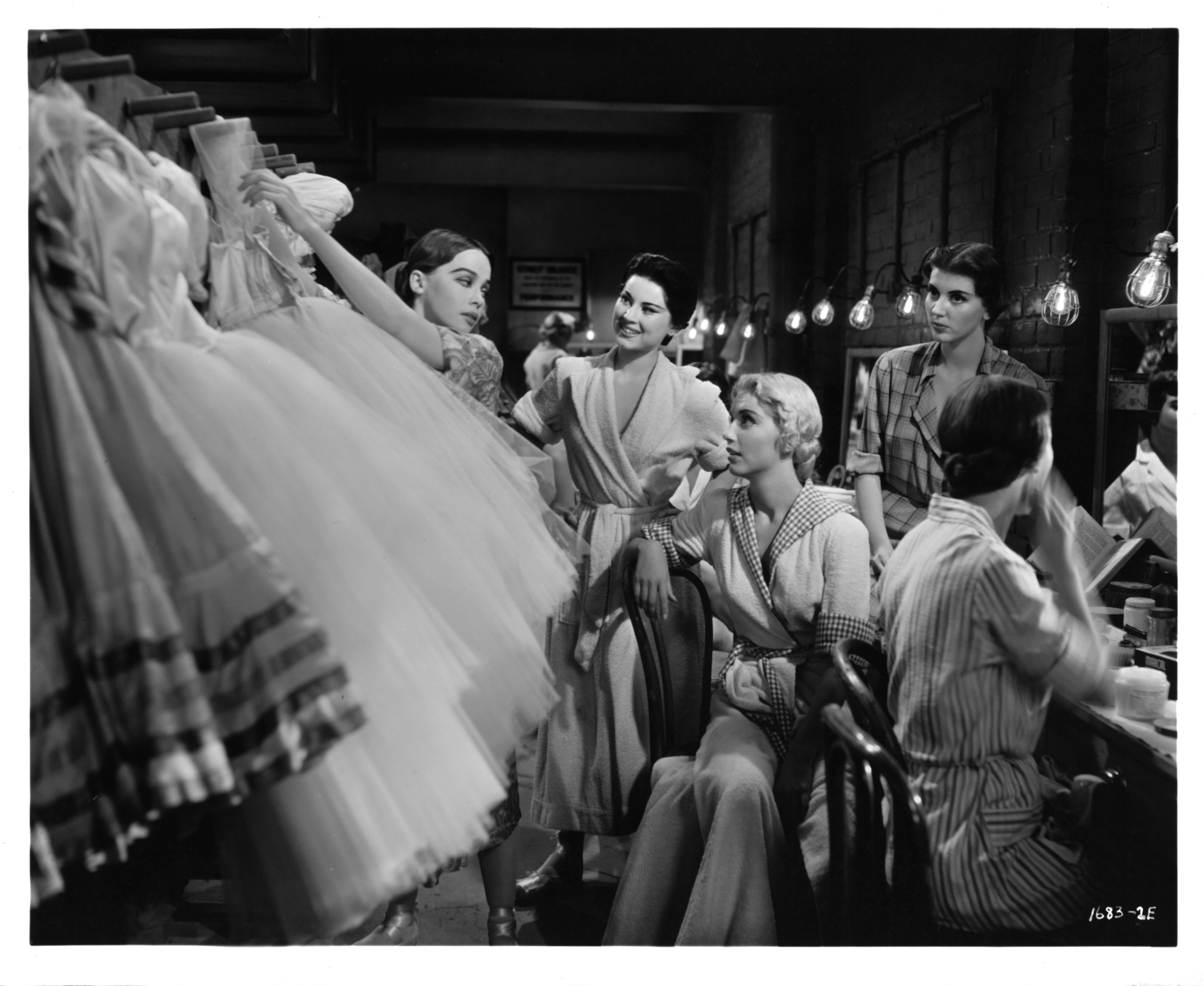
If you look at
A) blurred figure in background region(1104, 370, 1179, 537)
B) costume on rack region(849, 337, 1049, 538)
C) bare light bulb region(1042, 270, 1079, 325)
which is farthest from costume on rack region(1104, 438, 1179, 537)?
bare light bulb region(1042, 270, 1079, 325)

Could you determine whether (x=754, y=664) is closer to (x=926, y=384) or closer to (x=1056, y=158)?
(x=926, y=384)

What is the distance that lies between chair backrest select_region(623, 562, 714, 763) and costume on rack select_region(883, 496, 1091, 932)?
26.7 inches

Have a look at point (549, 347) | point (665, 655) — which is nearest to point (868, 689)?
point (665, 655)

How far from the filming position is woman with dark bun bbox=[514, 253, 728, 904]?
2.67 m

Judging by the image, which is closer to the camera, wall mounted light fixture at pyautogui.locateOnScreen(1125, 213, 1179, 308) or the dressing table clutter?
the dressing table clutter

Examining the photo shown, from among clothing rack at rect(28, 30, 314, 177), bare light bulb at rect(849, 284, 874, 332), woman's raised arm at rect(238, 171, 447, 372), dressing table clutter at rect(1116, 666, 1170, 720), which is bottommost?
dressing table clutter at rect(1116, 666, 1170, 720)

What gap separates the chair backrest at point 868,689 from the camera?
1784 millimetres

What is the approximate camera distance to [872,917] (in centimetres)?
189

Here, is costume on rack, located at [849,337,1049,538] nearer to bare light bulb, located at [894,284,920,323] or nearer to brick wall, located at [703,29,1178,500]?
brick wall, located at [703,29,1178,500]

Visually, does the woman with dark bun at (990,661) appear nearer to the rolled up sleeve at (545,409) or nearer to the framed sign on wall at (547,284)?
the rolled up sleeve at (545,409)

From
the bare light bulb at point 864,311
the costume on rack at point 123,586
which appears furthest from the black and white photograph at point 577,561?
the bare light bulb at point 864,311
